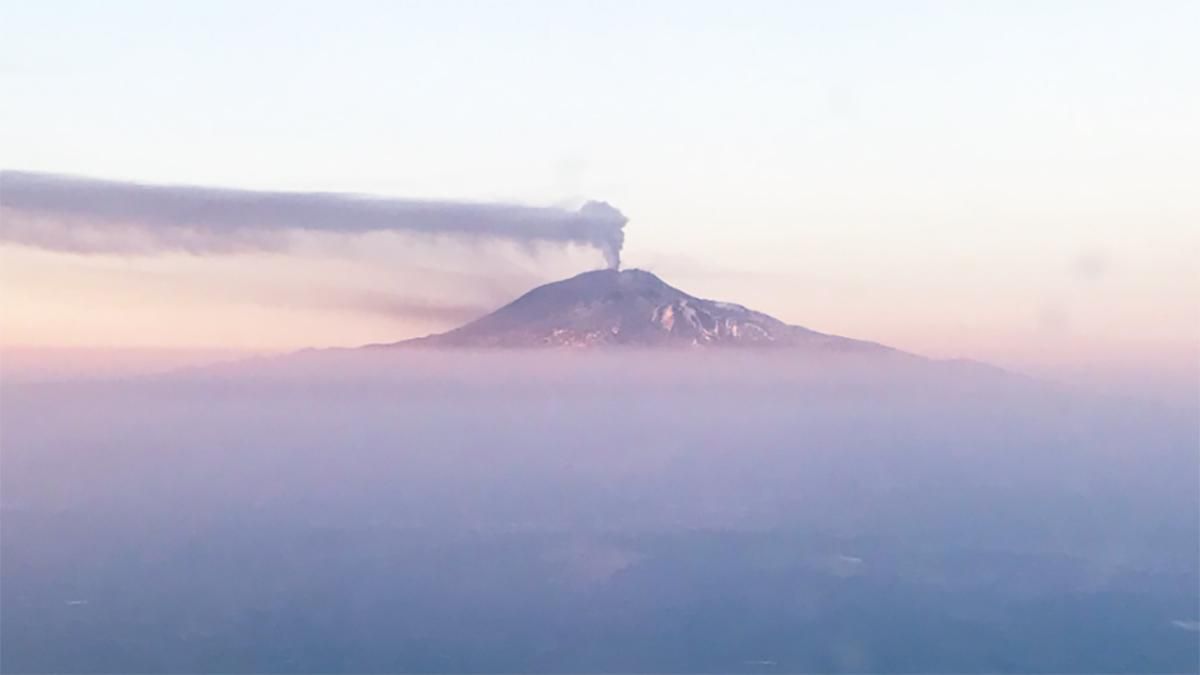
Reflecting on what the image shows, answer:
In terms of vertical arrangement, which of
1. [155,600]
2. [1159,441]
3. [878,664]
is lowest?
[155,600]

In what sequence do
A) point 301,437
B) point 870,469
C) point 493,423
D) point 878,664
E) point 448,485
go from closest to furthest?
point 878,664 < point 448,485 < point 870,469 < point 301,437 < point 493,423

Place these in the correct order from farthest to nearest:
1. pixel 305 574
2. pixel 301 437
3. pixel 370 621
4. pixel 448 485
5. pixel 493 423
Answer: pixel 493 423 → pixel 301 437 → pixel 448 485 → pixel 305 574 → pixel 370 621

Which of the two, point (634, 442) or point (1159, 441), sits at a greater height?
point (1159, 441)

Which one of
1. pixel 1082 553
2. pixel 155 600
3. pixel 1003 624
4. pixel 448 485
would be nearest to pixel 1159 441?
pixel 1082 553

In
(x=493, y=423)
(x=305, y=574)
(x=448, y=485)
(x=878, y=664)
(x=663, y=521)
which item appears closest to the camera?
(x=878, y=664)

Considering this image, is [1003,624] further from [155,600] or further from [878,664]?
[155,600]

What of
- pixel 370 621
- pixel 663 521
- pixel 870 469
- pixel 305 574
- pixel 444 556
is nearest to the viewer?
pixel 370 621

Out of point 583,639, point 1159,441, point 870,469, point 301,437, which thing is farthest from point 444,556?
point 1159,441

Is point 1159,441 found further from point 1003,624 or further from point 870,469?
point 1003,624

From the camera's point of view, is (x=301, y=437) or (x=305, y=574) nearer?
(x=305, y=574)
